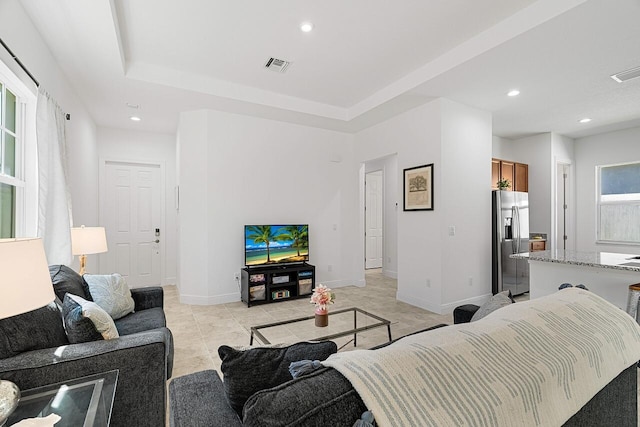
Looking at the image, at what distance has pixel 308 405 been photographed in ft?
2.30

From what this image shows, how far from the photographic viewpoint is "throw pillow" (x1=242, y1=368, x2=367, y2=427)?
676mm

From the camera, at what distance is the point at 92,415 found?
1137 millimetres

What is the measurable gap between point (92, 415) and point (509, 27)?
3653mm

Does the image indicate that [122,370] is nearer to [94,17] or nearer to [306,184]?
[94,17]

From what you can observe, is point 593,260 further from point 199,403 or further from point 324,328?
point 199,403

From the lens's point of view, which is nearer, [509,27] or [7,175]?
[7,175]

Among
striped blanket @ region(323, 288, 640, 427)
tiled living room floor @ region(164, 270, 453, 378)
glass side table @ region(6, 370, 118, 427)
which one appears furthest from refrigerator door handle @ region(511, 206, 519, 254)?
glass side table @ region(6, 370, 118, 427)

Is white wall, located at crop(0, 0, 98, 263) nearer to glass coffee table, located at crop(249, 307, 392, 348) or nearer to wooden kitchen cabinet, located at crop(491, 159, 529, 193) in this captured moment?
glass coffee table, located at crop(249, 307, 392, 348)

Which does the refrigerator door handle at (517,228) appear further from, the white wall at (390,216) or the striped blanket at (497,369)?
the striped blanket at (497,369)

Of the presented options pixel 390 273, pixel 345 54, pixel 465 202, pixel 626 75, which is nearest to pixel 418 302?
pixel 465 202

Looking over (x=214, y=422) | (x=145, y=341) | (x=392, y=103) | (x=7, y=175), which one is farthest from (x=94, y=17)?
(x=392, y=103)

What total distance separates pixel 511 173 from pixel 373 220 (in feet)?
9.84

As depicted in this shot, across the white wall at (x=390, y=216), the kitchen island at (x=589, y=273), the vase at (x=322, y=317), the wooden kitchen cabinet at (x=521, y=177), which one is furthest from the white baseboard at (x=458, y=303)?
the wooden kitchen cabinet at (x=521, y=177)

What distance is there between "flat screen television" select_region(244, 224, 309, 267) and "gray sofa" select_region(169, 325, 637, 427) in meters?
3.26
